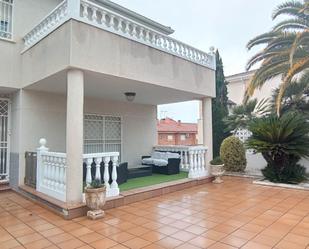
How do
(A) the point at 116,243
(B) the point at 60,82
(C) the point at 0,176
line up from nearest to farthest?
(A) the point at 116,243
(B) the point at 60,82
(C) the point at 0,176

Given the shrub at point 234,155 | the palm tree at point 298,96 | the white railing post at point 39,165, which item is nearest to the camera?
the white railing post at point 39,165

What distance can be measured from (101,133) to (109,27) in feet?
16.2

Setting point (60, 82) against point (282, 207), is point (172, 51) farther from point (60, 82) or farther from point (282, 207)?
point (282, 207)

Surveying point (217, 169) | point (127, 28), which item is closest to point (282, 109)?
point (217, 169)

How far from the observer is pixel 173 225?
5.04 meters

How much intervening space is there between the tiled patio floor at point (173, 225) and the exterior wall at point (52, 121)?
71.0 inches

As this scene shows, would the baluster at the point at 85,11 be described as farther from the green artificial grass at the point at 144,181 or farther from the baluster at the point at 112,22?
the green artificial grass at the point at 144,181

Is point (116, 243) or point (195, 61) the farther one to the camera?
point (195, 61)

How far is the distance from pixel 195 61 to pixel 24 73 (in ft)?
18.8

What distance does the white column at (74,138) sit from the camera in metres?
5.70

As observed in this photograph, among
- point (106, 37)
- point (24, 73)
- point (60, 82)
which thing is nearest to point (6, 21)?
point (24, 73)

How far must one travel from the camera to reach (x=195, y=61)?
9.18m

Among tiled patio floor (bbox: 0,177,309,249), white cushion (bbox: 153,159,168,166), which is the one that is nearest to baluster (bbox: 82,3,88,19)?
tiled patio floor (bbox: 0,177,309,249)

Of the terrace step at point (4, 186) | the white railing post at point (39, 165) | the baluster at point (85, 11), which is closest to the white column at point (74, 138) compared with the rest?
the baluster at point (85, 11)
